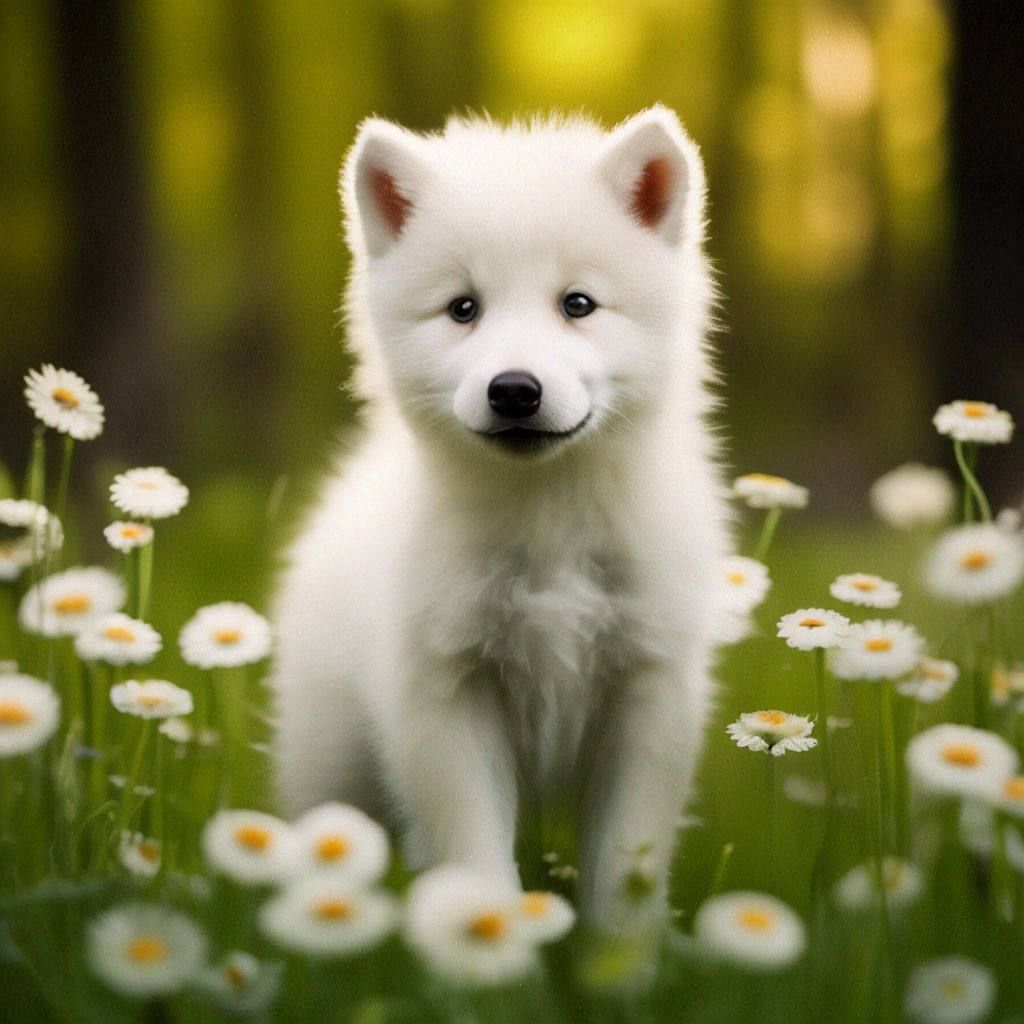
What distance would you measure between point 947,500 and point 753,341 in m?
8.47

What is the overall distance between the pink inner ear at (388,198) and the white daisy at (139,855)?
1176 millimetres

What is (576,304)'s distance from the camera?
7.54 ft

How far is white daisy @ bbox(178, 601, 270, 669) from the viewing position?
2.20 m

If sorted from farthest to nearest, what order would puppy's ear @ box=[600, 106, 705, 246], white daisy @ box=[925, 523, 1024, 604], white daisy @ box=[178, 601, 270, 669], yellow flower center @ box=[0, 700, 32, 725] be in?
puppy's ear @ box=[600, 106, 705, 246], white daisy @ box=[178, 601, 270, 669], white daisy @ box=[925, 523, 1024, 604], yellow flower center @ box=[0, 700, 32, 725]

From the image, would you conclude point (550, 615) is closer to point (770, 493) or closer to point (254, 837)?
point (770, 493)

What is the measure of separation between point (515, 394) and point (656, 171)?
62 centimetres

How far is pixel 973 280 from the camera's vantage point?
230 inches

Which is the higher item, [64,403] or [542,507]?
[64,403]

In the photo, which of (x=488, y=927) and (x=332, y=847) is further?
(x=332, y=847)

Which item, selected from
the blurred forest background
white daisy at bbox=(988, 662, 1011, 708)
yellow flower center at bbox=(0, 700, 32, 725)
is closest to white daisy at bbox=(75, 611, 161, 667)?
yellow flower center at bbox=(0, 700, 32, 725)

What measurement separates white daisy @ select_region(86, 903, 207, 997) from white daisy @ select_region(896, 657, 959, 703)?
3.86 ft

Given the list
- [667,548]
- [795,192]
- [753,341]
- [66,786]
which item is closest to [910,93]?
[795,192]

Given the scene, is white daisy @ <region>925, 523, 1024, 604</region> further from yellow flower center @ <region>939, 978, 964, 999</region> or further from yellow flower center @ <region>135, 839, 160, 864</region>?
yellow flower center @ <region>135, 839, 160, 864</region>

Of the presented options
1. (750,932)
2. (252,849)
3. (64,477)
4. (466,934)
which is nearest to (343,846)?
(252,849)
